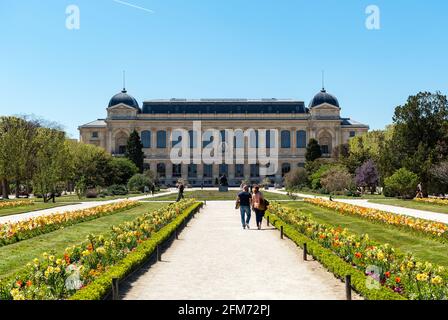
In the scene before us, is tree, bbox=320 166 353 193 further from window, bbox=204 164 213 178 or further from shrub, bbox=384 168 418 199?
window, bbox=204 164 213 178

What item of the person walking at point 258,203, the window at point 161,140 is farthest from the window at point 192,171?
the person walking at point 258,203

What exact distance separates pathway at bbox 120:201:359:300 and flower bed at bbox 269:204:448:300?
2.11 ft

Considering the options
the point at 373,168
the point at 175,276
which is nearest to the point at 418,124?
the point at 373,168

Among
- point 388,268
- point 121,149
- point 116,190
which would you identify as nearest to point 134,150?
point 116,190

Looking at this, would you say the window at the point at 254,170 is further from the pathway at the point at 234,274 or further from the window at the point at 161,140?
the pathway at the point at 234,274

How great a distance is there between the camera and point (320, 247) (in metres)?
14.2

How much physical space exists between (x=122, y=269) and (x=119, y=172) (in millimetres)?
55384

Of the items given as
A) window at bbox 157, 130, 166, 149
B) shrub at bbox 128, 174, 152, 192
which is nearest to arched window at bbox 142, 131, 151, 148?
window at bbox 157, 130, 166, 149

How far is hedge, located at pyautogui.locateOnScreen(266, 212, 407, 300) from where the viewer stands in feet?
28.7

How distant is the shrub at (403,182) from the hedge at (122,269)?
29313 mm

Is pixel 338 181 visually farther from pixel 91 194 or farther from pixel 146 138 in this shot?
pixel 146 138

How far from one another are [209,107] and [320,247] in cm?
10290
